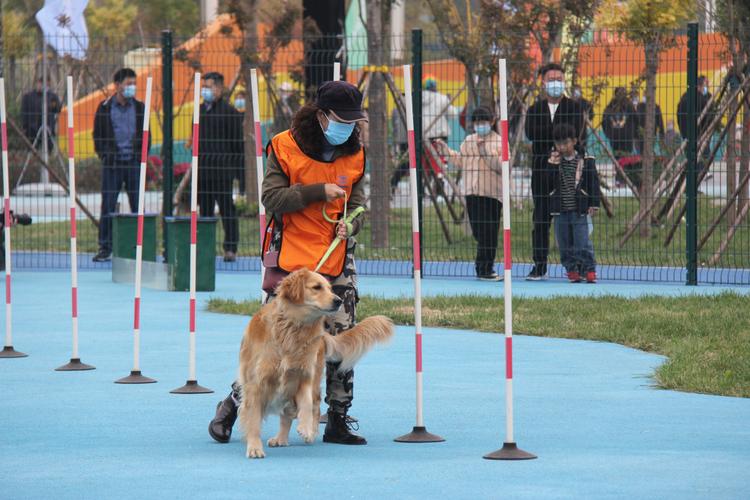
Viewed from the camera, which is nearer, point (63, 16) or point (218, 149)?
point (218, 149)

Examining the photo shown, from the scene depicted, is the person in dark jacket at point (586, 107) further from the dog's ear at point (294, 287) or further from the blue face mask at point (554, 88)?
the dog's ear at point (294, 287)

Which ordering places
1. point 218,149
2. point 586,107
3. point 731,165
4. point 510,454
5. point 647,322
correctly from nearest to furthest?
point 510,454 → point 647,322 → point 586,107 → point 731,165 → point 218,149

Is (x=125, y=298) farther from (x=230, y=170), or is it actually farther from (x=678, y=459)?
(x=678, y=459)

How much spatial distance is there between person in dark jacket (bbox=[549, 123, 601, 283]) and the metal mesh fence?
0.07 meters

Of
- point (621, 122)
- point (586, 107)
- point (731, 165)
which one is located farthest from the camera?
point (621, 122)

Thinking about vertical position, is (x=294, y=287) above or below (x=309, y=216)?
below

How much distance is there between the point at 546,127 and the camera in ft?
51.5

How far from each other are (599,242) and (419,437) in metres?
10.1

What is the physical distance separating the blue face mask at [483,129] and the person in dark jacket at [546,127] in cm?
55

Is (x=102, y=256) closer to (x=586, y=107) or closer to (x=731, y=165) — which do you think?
(x=586, y=107)

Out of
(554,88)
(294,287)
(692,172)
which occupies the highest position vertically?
(554,88)

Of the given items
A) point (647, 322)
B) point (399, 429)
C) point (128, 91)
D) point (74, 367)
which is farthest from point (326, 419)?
point (128, 91)

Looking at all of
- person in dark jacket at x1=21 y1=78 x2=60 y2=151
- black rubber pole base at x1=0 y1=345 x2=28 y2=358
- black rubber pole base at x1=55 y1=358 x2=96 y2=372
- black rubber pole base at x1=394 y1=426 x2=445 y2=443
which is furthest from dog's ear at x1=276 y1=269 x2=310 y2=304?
person in dark jacket at x1=21 y1=78 x2=60 y2=151

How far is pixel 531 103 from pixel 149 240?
5.27 meters
